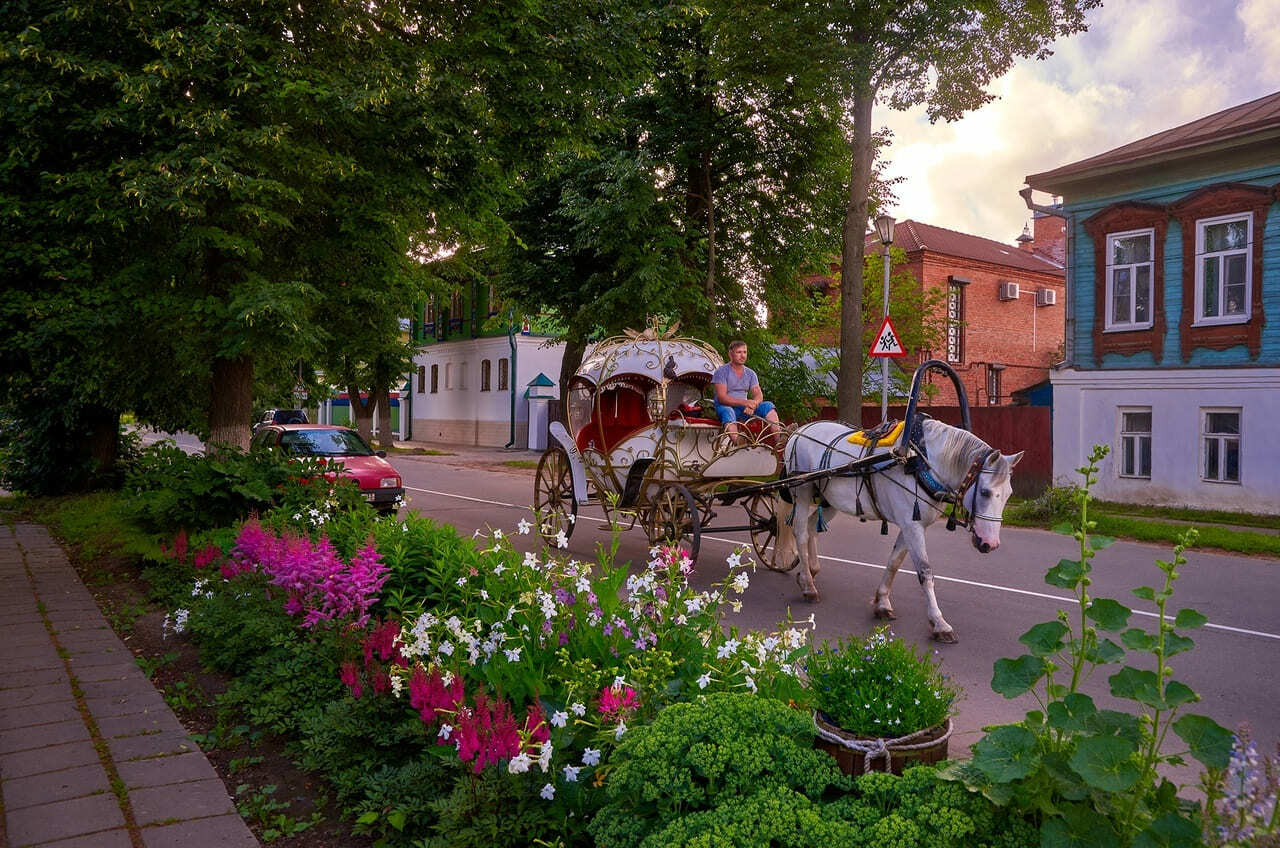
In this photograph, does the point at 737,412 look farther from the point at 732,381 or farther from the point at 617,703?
the point at 617,703

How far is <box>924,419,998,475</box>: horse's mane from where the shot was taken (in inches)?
281

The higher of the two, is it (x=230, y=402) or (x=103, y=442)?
(x=230, y=402)

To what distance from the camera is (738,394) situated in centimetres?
1012

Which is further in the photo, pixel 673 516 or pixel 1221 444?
pixel 1221 444

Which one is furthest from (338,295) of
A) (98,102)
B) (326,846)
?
(326,846)

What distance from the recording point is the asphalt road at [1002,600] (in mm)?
5801

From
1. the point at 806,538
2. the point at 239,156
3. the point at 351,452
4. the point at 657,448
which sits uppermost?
the point at 239,156

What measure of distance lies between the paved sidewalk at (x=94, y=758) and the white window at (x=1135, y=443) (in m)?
19.2

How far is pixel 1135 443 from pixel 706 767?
64.2ft

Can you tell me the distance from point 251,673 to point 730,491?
5614 mm

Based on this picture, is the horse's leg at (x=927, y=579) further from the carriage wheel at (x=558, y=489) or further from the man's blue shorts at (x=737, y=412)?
the carriage wheel at (x=558, y=489)

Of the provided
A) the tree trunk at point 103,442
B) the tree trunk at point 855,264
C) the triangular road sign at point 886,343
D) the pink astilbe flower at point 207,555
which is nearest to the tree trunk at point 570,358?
the tree trunk at point 855,264

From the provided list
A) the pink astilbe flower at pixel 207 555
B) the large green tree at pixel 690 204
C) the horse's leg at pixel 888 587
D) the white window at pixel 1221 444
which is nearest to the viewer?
the pink astilbe flower at pixel 207 555

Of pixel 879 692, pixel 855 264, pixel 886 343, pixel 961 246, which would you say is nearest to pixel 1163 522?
pixel 886 343
